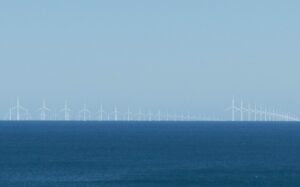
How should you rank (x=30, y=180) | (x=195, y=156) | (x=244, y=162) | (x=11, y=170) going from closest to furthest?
1. (x=30, y=180)
2. (x=11, y=170)
3. (x=244, y=162)
4. (x=195, y=156)

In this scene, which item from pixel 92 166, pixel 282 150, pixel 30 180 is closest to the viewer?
pixel 30 180

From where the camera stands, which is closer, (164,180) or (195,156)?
(164,180)

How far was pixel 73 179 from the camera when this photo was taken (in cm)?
8631

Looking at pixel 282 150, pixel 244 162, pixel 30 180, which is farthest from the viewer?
pixel 282 150

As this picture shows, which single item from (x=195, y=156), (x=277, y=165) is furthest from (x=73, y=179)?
(x=195, y=156)

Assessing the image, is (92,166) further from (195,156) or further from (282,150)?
(282,150)

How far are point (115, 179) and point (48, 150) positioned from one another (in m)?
58.8

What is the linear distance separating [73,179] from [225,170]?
19320 mm

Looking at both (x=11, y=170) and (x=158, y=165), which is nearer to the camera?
(x=11, y=170)

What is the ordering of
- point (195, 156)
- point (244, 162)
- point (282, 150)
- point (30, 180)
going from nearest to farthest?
point (30, 180) → point (244, 162) → point (195, 156) → point (282, 150)

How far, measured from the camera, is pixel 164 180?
283 ft

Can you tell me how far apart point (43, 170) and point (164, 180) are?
16800 mm

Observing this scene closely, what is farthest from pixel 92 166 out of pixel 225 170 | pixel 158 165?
Result: pixel 225 170

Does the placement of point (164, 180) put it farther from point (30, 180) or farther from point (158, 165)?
point (158, 165)
